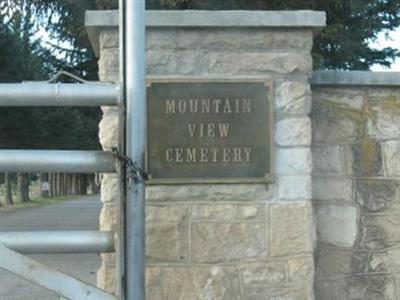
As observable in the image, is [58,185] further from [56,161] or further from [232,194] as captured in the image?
[56,161]

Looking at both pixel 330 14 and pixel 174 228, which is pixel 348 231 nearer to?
pixel 174 228

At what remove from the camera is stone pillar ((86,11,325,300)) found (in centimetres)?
410

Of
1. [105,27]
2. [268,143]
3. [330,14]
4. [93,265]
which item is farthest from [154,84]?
[93,265]

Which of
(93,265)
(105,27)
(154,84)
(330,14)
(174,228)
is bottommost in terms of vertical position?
A: (93,265)

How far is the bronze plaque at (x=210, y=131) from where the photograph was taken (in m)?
4.09

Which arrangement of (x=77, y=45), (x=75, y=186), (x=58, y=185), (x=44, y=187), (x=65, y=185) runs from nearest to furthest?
(x=77, y=45), (x=44, y=187), (x=58, y=185), (x=65, y=185), (x=75, y=186)

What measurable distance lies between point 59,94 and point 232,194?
1909mm

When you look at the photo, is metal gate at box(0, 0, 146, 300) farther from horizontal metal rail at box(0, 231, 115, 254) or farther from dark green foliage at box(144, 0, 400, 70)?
dark green foliage at box(144, 0, 400, 70)

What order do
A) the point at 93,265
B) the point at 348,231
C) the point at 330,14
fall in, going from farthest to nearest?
the point at 93,265 → the point at 330,14 → the point at 348,231

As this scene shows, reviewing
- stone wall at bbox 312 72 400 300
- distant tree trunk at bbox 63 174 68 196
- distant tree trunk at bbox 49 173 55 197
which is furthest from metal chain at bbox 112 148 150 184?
distant tree trunk at bbox 63 174 68 196

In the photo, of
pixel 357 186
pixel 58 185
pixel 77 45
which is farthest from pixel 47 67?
pixel 58 185

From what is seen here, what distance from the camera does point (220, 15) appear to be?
162 inches

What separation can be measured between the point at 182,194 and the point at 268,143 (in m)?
0.59

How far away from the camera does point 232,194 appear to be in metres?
4.14
